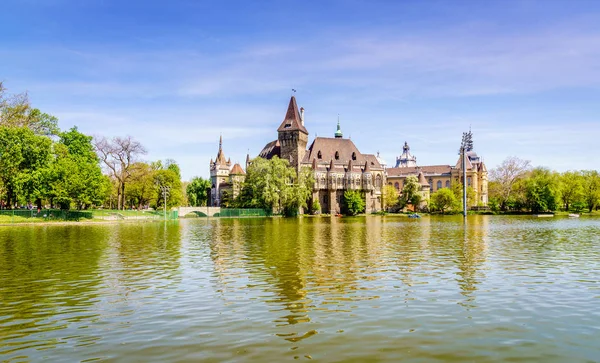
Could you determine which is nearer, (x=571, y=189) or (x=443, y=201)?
(x=571, y=189)

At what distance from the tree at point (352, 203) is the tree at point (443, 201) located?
19181 millimetres

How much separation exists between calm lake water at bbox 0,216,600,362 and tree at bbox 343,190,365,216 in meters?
98.5

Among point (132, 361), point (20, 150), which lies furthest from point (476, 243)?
point (20, 150)

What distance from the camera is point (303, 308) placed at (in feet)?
44.1

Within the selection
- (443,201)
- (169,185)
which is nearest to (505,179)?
(443,201)

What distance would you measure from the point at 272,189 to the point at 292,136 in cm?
2898

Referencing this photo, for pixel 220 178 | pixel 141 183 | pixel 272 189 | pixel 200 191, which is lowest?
pixel 272 189

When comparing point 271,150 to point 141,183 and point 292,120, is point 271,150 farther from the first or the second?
point 141,183

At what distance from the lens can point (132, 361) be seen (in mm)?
9164

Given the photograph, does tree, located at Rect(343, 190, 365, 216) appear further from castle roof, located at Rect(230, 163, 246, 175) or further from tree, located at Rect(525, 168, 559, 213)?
tree, located at Rect(525, 168, 559, 213)

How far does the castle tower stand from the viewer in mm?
123500

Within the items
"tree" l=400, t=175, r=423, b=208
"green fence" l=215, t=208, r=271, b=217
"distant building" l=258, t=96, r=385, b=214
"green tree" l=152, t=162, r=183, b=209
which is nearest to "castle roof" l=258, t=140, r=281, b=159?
"distant building" l=258, t=96, r=385, b=214

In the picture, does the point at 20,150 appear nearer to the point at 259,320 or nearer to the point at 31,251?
the point at 31,251

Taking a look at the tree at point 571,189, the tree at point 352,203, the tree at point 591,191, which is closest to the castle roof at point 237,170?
the tree at point 352,203
